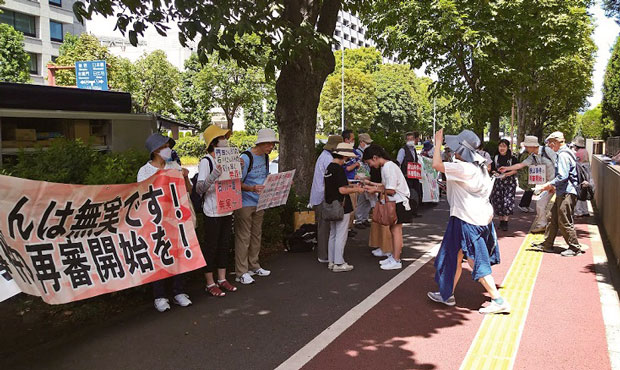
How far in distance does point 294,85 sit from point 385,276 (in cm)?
400

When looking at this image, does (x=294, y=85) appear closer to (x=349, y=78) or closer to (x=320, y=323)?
(x=320, y=323)

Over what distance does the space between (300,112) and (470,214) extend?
478cm

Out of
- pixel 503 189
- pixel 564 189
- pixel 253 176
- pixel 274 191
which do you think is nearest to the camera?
pixel 253 176

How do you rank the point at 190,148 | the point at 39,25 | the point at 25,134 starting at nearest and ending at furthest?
1. the point at 25,134
2. the point at 190,148
3. the point at 39,25

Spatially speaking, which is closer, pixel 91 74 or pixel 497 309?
pixel 497 309

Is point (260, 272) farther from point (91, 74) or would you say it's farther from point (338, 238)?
point (91, 74)

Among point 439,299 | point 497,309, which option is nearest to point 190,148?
point 439,299

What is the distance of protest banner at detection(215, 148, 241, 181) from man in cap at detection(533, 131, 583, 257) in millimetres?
4629

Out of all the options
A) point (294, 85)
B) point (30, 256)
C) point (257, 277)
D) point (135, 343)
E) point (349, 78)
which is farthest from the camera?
point (349, 78)

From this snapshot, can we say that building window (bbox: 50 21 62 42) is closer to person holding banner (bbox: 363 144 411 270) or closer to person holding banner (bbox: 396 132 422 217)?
person holding banner (bbox: 396 132 422 217)

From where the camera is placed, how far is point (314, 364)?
4.27 metres

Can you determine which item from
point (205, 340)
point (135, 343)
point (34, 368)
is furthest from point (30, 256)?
point (205, 340)

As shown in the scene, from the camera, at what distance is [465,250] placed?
213 inches

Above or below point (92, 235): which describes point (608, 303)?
below
